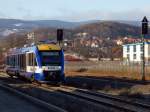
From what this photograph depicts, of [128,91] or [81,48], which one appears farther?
[81,48]

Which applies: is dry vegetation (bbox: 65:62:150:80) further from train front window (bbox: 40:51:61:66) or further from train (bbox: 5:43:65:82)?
train front window (bbox: 40:51:61:66)

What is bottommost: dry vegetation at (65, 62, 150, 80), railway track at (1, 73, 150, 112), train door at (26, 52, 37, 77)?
dry vegetation at (65, 62, 150, 80)

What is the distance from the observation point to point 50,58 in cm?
3712

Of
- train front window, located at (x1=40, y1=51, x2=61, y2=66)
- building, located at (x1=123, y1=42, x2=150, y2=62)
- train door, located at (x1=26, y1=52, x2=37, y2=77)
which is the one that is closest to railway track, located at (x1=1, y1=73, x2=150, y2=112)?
train front window, located at (x1=40, y1=51, x2=61, y2=66)

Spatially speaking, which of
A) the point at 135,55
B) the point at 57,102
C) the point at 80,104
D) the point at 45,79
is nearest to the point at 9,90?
the point at 45,79

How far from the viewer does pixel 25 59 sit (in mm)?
41719

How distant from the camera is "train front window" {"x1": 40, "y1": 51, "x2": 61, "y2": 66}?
1448 inches

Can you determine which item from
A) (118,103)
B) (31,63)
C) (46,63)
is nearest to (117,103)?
(118,103)

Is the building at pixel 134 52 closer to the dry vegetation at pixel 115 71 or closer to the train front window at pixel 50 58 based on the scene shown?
the dry vegetation at pixel 115 71

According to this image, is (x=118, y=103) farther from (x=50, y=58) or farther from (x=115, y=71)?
(x=115, y=71)

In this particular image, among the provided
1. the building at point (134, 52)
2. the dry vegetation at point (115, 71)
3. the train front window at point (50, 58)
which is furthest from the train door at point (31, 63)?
the building at point (134, 52)

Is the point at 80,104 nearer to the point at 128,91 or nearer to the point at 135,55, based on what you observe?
the point at 128,91

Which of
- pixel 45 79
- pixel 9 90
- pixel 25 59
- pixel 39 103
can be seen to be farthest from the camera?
pixel 25 59

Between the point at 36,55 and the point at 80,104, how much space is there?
18633mm
